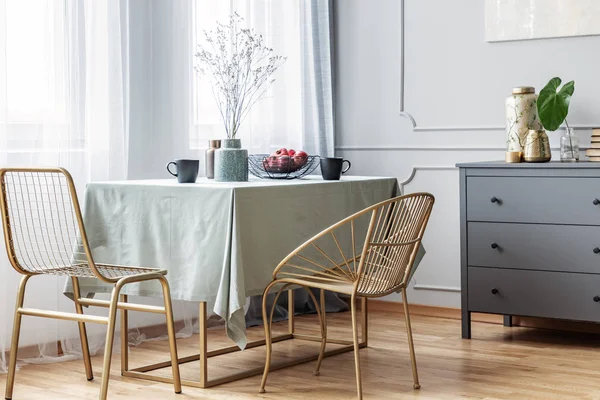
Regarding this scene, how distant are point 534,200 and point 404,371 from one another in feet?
3.52

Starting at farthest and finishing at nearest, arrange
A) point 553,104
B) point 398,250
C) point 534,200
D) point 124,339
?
point 553,104, point 534,200, point 124,339, point 398,250

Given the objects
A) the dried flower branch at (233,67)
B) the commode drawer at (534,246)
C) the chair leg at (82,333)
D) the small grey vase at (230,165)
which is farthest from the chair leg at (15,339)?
the commode drawer at (534,246)

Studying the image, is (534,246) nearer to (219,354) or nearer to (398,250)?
(398,250)

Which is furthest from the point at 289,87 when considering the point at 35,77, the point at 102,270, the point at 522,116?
the point at 102,270

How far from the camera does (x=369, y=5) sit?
5301 mm

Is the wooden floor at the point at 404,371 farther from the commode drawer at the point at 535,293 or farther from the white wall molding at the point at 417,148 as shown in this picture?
the white wall molding at the point at 417,148

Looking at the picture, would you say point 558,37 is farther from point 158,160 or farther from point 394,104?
point 158,160

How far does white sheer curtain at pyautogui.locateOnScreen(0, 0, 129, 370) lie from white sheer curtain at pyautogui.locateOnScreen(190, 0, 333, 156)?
635mm

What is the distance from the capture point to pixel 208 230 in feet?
10.9

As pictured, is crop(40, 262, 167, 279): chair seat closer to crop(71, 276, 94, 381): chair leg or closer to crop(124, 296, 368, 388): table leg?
crop(71, 276, 94, 381): chair leg

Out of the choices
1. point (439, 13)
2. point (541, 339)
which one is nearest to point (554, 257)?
point (541, 339)

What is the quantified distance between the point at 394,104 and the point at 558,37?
3.29ft

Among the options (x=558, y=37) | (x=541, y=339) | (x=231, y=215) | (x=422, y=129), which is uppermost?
(x=558, y=37)

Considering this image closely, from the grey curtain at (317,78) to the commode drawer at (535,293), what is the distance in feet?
4.13
